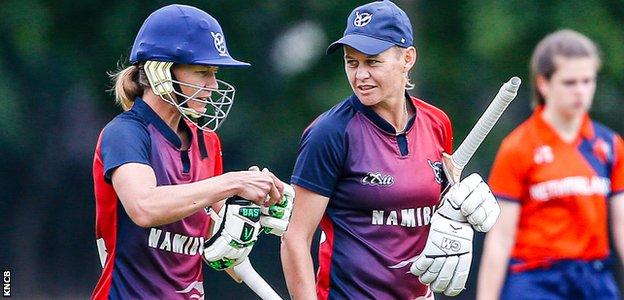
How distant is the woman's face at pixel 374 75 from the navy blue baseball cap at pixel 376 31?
31 mm

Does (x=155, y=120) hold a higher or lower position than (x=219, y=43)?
lower

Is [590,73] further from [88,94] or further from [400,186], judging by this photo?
[88,94]

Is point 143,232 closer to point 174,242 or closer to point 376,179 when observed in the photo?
point 174,242

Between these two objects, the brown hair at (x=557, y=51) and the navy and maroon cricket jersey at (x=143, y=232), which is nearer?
the navy and maroon cricket jersey at (x=143, y=232)

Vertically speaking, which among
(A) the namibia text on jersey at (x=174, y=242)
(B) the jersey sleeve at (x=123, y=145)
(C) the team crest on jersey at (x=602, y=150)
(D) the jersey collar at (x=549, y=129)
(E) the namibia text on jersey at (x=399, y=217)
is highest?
(D) the jersey collar at (x=549, y=129)

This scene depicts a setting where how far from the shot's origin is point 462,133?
436 inches

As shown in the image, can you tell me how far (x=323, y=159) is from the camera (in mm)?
5238

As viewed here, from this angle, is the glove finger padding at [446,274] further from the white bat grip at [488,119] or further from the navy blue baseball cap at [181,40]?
the navy blue baseball cap at [181,40]

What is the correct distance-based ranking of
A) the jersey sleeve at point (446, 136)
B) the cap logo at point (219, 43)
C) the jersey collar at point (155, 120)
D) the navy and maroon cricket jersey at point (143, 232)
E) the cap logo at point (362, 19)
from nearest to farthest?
the navy and maroon cricket jersey at point (143, 232) → the jersey collar at point (155, 120) → the cap logo at point (219, 43) → the cap logo at point (362, 19) → the jersey sleeve at point (446, 136)

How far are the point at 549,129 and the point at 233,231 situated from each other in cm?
128

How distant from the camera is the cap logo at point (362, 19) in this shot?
5.41 m

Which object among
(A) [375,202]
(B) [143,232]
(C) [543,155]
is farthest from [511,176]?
(B) [143,232]

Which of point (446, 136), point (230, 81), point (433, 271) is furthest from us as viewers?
point (230, 81)

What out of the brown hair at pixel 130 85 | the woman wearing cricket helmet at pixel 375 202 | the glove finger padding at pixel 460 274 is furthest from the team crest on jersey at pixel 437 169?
the brown hair at pixel 130 85
